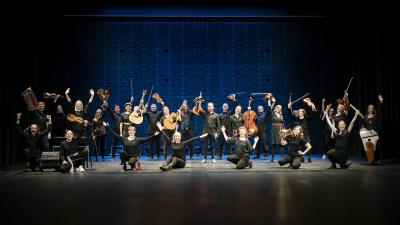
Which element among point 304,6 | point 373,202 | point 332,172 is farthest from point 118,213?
point 304,6

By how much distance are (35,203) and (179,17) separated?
33.0 ft

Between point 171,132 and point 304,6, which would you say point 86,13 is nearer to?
point 171,132

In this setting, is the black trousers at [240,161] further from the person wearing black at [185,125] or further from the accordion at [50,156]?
the accordion at [50,156]

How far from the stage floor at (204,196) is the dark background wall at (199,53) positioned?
5.67 meters

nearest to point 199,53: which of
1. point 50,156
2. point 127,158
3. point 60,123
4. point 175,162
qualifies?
point 60,123

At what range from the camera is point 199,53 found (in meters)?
15.4

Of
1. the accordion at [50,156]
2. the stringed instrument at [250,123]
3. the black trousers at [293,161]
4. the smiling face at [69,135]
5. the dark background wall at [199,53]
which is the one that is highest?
the dark background wall at [199,53]

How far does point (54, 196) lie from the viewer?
21.8 ft

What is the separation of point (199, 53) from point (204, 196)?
9.41m

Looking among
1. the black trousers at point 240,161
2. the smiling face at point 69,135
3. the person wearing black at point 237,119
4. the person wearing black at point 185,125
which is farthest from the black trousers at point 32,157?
the person wearing black at point 237,119

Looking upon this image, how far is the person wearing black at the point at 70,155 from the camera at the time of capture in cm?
970

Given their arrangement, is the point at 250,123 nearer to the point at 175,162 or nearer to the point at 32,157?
the point at 175,162

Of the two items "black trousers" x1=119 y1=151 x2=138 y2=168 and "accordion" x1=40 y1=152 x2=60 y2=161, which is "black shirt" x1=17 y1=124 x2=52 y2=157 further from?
"black trousers" x1=119 y1=151 x2=138 y2=168

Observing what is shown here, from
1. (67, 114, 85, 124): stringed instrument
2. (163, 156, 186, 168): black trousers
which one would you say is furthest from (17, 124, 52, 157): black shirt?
(163, 156, 186, 168): black trousers
